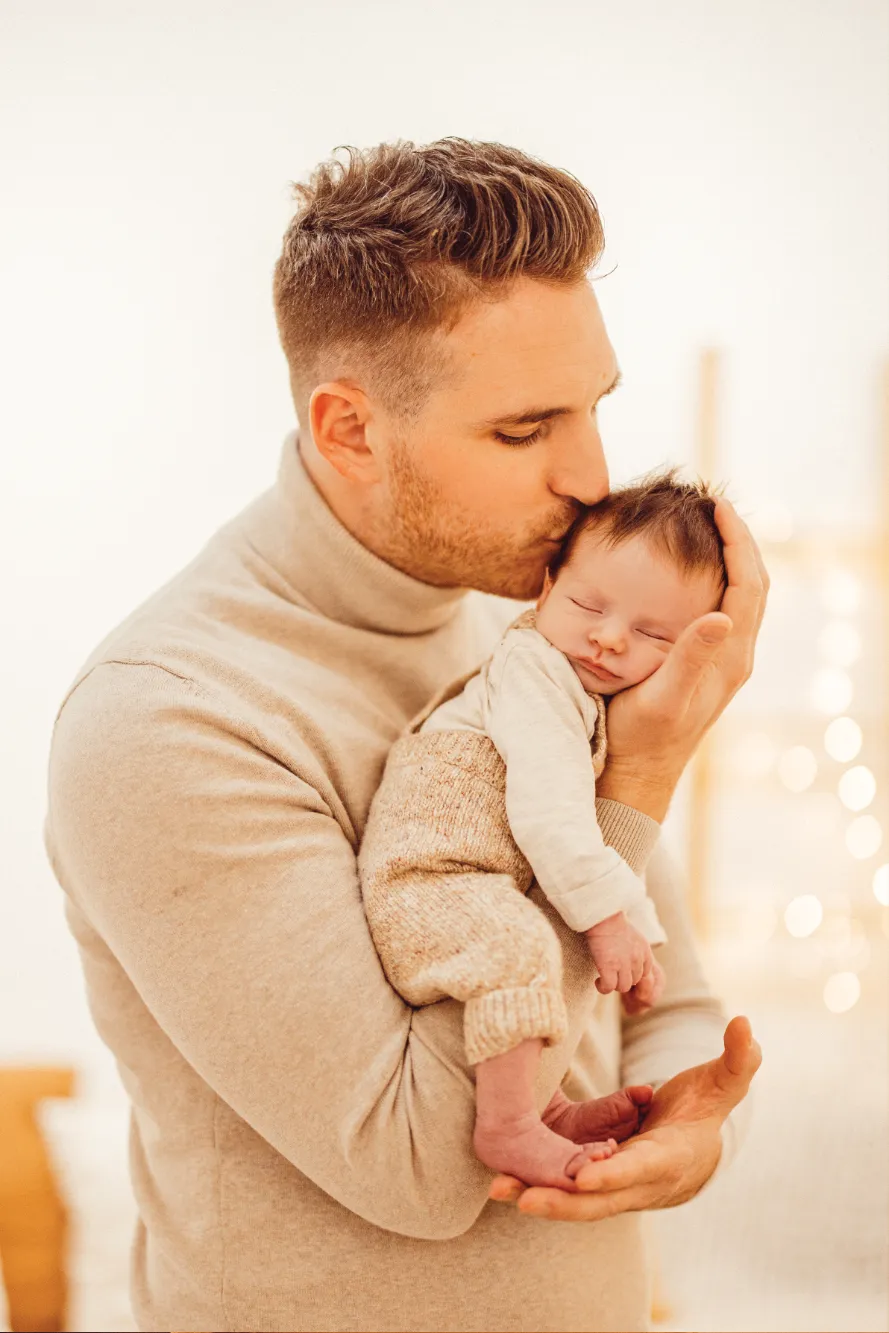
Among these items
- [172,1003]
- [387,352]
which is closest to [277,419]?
[387,352]

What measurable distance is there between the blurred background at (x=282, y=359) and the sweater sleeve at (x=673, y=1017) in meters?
0.92

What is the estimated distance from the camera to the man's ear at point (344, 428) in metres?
1.42

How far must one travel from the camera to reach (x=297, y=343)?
152 cm

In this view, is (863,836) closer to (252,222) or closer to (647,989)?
(647,989)

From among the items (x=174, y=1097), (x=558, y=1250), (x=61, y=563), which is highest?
(x=61, y=563)

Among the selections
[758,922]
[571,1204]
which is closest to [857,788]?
[758,922]

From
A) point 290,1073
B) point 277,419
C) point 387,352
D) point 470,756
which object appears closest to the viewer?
point 290,1073

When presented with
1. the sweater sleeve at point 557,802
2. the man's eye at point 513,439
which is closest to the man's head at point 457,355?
the man's eye at point 513,439

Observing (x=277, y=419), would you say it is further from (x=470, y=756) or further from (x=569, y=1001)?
(x=569, y=1001)

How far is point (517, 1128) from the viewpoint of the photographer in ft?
3.56

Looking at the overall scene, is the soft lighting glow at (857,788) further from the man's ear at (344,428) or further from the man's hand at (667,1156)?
the man's ear at (344,428)

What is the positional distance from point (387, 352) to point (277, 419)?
82 centimetres

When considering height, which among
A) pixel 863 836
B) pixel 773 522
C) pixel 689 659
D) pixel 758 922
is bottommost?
pixel 758 922

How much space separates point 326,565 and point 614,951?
0.57 m
